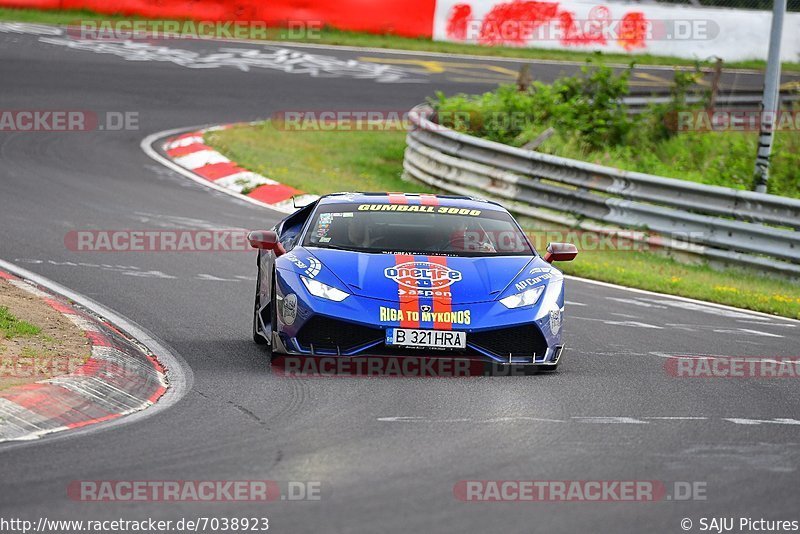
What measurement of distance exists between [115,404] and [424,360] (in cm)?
222

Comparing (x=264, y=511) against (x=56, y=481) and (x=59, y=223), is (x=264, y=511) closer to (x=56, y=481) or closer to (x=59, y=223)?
(x=56, y=481)

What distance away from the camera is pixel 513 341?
889cm

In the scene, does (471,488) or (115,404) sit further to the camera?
(115,404)

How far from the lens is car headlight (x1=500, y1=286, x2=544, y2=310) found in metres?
8.98

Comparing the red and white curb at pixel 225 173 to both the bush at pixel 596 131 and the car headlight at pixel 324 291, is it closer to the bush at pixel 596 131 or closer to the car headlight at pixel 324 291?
the bush at pixel 596 131

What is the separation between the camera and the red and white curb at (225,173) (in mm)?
Result: 18031

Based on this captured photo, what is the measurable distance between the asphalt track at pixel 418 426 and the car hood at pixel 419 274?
0.63 metres

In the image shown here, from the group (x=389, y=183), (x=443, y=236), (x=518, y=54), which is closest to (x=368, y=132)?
(x=389, y=183)

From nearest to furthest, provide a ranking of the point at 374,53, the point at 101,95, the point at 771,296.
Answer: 1. the point at 771,296
2. the point at 101,95
3. the point at 374,53

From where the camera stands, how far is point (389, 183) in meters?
20.6

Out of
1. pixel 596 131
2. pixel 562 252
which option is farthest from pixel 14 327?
pixel 596 131

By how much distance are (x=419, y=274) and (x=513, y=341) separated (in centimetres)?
78

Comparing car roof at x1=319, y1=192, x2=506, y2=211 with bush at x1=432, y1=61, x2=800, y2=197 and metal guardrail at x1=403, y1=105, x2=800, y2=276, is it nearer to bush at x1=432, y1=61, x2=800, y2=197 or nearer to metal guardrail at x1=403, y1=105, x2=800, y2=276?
metal guardrail at x1=403, y1=105, x2=800, y2=276

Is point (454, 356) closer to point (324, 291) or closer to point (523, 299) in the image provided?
point (523, 299)
